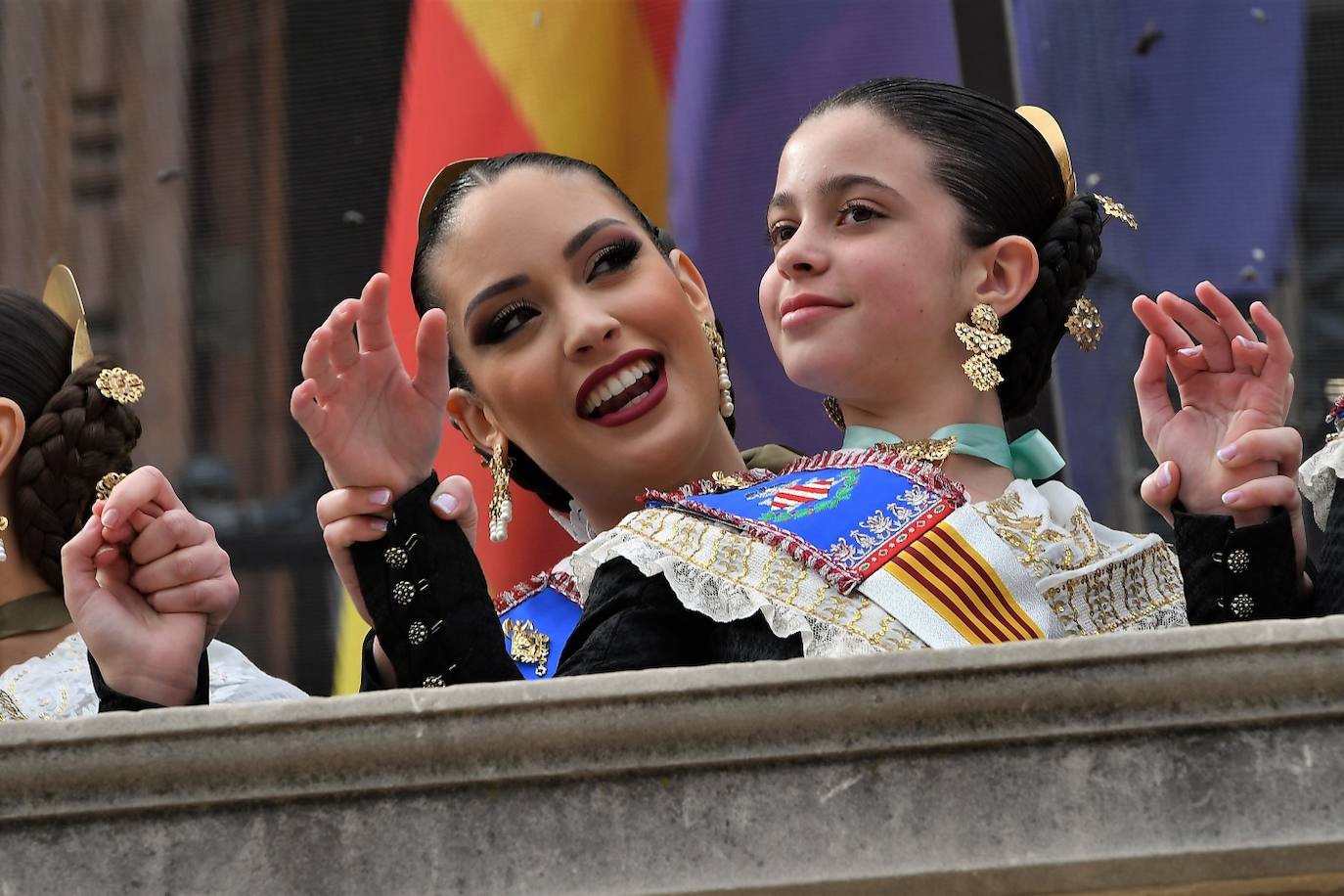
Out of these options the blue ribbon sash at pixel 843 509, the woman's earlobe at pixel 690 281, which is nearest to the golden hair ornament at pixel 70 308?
the woman's earlobe at pixel 690 281

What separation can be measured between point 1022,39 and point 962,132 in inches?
67.3

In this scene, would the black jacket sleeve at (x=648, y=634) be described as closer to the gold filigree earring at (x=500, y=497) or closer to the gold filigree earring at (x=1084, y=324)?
the gold filigree earring at (x=500, y=497)

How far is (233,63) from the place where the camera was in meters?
4.54

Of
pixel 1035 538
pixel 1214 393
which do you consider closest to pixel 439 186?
pixel 1035 538

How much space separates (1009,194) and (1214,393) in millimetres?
431

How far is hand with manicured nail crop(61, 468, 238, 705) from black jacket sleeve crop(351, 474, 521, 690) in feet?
0.54

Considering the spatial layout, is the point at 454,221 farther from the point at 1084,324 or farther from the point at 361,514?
the point at 1084,324

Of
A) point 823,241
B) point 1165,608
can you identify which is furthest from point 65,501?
point 1165,608

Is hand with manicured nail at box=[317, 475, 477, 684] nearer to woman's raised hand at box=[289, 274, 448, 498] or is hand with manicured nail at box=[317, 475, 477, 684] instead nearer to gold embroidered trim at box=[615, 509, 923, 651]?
woman's raised hand at box=[289, 274, 448, 498]

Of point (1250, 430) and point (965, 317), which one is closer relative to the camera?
point (1250, 430)

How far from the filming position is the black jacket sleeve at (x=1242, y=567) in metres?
2.14

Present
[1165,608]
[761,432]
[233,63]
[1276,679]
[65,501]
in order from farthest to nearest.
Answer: [233,63]
[761,432]
[65,501]
[1165,608]
[1276,679]

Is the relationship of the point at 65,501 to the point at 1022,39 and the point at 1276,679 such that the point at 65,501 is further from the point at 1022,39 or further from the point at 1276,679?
the point at 1022,39

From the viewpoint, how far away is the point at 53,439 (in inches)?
110
